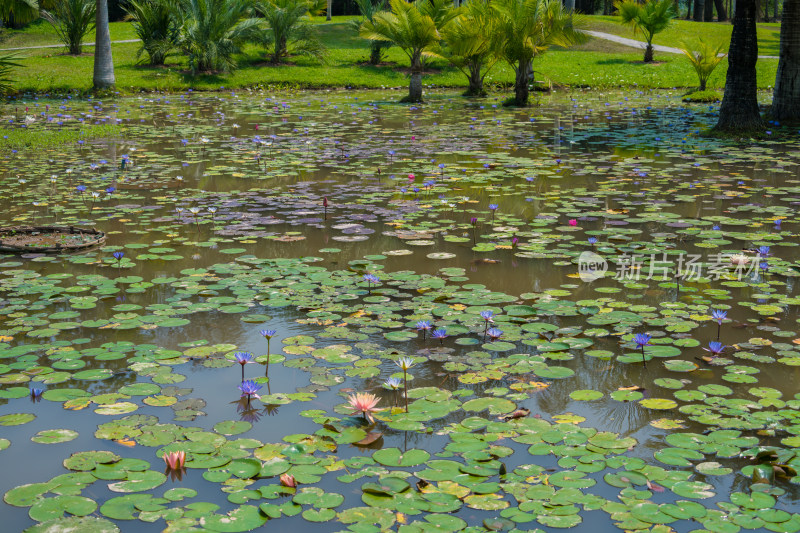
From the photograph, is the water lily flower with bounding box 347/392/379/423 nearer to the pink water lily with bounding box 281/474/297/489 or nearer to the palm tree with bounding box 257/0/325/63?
the pink water lily with bounding box 281/474/297/489

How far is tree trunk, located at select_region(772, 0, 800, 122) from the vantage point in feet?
35.5

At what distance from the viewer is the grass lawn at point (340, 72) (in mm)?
Result: 19469

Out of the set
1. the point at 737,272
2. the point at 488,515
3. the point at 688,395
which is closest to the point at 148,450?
the point at 488,515

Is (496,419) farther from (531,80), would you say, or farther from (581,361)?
(531,80)

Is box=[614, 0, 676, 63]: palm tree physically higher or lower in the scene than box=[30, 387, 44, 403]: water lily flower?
higher

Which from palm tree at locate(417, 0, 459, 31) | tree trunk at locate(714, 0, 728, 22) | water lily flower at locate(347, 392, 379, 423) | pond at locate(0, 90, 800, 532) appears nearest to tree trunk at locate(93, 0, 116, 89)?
palm tree at locate(417, 0, 459, 31)

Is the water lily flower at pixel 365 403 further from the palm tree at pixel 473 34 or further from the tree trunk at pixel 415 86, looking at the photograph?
the tree trunk at pixel 415 86

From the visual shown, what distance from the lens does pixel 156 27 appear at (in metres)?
21.4

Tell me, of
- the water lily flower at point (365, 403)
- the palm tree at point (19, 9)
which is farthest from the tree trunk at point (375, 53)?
the water lily flower at point (365, 403)

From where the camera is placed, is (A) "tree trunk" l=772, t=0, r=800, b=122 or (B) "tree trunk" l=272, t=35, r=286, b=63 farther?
(B) "tree trunk" l=272, t=35, r=286, b=63

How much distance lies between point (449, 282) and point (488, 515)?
2.33 meters

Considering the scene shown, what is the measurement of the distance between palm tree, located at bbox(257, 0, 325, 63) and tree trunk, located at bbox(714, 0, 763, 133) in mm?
14639

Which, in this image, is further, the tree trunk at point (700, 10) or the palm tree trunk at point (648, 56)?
the tree trunk at point (700, 10)

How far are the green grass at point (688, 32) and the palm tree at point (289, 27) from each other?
33.9 ft
